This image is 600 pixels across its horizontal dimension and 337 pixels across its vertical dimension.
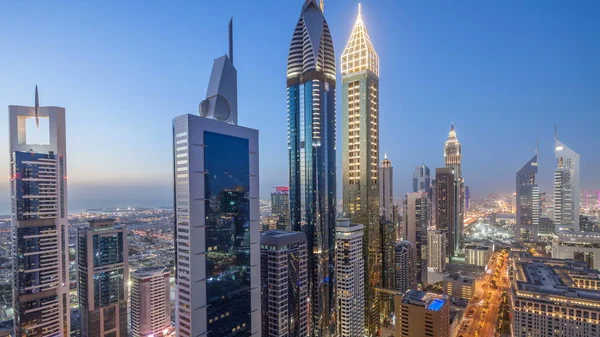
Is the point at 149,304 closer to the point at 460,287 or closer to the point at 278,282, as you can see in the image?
the point at 278,282

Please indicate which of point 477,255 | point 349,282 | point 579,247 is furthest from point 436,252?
point 349,282

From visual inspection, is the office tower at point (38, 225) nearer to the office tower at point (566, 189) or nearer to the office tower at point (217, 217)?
the office tower at point (217, 217)

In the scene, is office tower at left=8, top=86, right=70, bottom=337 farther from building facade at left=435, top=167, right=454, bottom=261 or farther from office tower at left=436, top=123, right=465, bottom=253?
A: office tower at left=436, top=123, right=465, bottom=253

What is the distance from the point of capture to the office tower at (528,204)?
476 ft

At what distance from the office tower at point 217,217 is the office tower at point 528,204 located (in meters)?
158

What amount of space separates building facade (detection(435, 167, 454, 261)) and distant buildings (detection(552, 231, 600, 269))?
3458 cm

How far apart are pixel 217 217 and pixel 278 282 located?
23.6 m

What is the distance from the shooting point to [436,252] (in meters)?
113

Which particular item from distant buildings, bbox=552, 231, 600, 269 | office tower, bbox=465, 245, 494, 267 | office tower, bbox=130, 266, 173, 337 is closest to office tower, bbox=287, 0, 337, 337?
office tower, bbox=130, 266, 173, 337

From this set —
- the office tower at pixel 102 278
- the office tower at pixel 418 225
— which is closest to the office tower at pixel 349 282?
the office tower at pixel 102 278

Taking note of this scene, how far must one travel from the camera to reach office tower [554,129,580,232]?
13400 centimetres

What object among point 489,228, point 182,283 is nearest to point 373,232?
point 182,283

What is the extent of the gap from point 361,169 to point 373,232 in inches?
656

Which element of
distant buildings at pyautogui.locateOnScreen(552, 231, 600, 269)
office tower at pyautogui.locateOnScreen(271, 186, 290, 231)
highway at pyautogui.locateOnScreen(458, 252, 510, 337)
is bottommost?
highway at pyautogui.locateOnScreen(458, 252, 510, 337)
